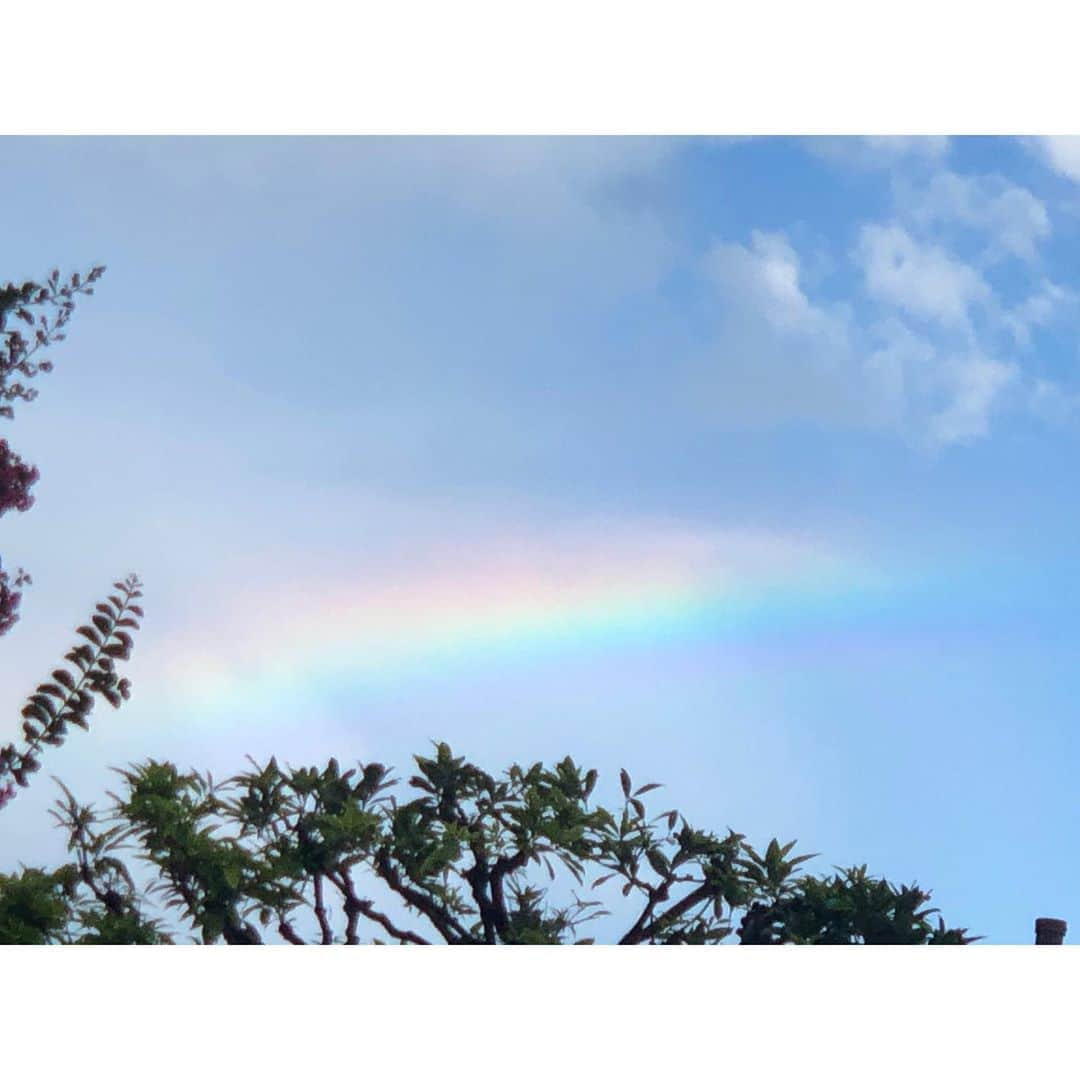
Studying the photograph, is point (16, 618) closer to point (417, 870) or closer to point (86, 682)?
point (86, 682)

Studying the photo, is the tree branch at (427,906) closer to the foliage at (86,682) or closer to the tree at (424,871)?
the tree at (424,871)

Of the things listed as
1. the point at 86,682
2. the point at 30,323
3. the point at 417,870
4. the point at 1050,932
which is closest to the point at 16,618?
the point at 86,682

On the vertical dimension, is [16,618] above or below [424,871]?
above

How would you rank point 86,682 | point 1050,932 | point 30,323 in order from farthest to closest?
point 30,323, point 86,682, point 1050,932

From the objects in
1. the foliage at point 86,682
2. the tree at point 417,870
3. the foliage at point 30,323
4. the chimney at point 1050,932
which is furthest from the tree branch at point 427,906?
the foliage at point 30,323

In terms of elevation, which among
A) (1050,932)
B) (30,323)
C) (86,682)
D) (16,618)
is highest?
(30,323)

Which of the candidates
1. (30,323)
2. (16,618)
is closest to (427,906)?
(16,618)

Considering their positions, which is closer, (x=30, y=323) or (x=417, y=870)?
(x=417, y=870)

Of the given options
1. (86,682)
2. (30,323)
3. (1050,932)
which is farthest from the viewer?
(30,323)

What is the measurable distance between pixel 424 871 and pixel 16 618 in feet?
2.56

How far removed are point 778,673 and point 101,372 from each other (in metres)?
1.24

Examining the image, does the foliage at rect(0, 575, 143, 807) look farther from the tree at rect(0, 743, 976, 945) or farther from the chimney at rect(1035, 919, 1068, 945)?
the chimney at rect(1035, 919, 1068, 945)

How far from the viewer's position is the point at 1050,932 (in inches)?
67.5
